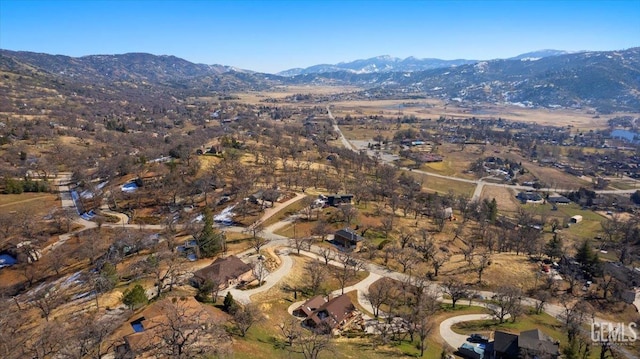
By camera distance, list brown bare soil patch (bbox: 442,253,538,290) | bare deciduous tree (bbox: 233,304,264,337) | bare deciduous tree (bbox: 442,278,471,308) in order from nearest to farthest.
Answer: bare deciduous tree (bbox: 233,304,264,337)
bare deciduous tree (bbox: 442,278,471,308)
brown bare soil patch (bbox: 442,253,538,290)

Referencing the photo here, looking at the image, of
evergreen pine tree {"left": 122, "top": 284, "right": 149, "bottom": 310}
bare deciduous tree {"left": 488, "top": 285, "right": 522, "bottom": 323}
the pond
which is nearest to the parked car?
bare deciduous tree {"left": 488, "top": 285, "right": 522, "bottom": 323}

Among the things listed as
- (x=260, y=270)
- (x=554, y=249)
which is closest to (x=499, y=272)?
(x=554, y=249)

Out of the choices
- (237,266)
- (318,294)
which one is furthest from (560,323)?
(237,266)

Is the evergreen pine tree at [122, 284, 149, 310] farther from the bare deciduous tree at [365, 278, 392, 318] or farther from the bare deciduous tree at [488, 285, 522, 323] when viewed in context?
Answer: the bare deciduous tree at [488, 285, 522, 323]

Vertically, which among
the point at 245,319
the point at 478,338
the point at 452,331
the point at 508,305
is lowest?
the point at 452,331

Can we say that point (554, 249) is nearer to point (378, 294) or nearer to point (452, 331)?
point (452, 331)

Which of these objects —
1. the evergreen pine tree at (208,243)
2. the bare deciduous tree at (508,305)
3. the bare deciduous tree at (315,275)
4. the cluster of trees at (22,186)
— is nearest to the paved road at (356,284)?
the bare deciduous tree at (508,305)

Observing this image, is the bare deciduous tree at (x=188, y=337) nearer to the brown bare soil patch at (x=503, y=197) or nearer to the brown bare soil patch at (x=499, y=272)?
the brown bare soil patch at (x=499, y=272)

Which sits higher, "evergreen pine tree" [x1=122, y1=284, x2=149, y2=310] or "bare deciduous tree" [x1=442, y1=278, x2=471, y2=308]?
"evergreen pine tree" [x1=122, y1=284, x2=149, y2=310]

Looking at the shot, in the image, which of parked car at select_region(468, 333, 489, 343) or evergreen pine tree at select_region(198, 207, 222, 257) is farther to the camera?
evergreen pine tree at select_region(198, 207, 222, 257)
